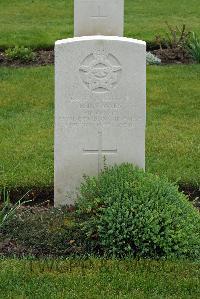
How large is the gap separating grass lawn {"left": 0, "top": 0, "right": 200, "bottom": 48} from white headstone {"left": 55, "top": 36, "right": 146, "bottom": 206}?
8.08 meters

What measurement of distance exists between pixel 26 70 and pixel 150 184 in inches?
279

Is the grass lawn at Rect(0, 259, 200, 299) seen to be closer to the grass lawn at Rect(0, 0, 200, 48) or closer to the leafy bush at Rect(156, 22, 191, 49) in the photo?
the leafy bush at Rect(156, 22, 191, 49)

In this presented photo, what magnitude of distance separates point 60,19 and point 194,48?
516 centimetres

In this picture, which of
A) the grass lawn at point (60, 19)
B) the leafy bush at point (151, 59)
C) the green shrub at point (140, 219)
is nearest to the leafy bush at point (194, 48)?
the leafy bush at point (151, 59)

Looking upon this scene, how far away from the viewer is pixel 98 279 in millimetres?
6000

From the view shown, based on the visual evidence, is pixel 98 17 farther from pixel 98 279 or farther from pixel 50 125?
pixel 50 125

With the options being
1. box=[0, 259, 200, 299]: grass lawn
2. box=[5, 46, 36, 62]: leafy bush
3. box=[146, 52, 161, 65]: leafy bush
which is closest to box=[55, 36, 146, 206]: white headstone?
box=[0, 259, 200, 299]: grass lawn

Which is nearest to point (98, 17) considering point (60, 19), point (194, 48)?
point (194, 48)

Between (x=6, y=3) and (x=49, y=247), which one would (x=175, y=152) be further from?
(x=6, y=3)

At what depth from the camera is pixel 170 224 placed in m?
6.57

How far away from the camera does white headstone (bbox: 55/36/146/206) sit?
7.30 m

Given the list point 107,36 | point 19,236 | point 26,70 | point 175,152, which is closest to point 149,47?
point 26,70

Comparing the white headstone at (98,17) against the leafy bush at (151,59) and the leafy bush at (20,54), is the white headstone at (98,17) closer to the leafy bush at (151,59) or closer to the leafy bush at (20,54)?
the leafy bush at (151,59)

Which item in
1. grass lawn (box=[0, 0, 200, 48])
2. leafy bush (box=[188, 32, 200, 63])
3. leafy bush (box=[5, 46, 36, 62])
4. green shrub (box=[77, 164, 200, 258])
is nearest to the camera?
green shrub (box=[77, 164, 200, 258])
